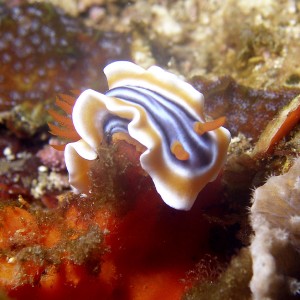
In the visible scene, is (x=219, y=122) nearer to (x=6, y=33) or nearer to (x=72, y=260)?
(x=72, y=260)

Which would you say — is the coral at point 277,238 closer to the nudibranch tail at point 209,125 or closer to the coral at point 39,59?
the nudibranch tail at point 209,125

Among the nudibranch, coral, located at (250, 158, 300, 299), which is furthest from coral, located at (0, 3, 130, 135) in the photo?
coral, located at (250, 158, 300, 299)

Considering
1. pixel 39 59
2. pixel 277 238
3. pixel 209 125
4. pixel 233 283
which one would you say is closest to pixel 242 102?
pixel 209 125

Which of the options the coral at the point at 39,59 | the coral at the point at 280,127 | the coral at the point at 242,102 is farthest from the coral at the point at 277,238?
the coral at the point at 39,59

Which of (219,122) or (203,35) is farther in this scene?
(203,35)

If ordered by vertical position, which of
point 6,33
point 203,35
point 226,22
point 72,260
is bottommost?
point 6,33

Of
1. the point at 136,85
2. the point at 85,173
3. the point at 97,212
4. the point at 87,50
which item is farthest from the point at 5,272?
the point at 87,50

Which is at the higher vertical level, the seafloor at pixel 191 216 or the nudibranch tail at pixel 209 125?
the nudibranch tail at pixel 209 125
